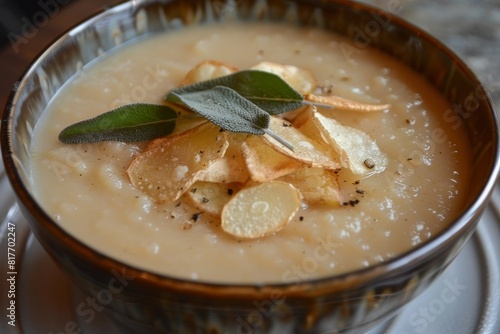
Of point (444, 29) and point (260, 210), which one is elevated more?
point (260, 210)

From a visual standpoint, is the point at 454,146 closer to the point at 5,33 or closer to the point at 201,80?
the point at 201,80

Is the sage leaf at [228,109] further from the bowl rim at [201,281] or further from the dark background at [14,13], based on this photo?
the dark background at [14,13]

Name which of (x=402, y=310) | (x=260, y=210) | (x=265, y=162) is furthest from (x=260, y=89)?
(x=402, y=310)

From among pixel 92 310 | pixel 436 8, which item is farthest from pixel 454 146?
pixel 436 8

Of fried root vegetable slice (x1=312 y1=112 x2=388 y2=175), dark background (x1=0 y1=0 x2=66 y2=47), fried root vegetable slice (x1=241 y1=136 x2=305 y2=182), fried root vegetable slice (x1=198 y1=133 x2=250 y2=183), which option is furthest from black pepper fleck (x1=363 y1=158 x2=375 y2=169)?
dark background (x1=0 y1=0 x2=66 y2=47)

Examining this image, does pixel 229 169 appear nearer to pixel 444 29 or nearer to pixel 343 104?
pixel 343 104
